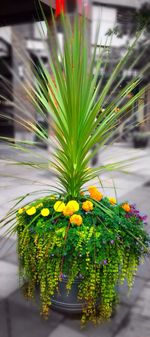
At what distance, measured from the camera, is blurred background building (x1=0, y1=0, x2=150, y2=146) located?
1.78m

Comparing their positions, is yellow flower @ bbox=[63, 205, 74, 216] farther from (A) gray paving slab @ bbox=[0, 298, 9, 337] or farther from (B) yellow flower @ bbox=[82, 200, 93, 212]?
(A) gray paving slab @ bbox=[0, 298, 9, 337]

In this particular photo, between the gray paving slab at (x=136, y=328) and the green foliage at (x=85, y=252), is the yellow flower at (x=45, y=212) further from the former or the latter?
the gray paving slab at (x=136, y=328)

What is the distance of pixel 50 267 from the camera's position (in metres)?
1.76

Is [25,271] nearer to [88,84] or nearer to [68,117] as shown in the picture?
[68,117]

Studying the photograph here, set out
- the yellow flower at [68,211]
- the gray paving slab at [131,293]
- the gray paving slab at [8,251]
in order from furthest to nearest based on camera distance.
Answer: the gray paving slab at [8,251] < the gray paving slab at [131,293] < the yellow flower at [68,211]

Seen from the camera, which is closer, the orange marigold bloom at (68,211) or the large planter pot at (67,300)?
the orange marigold bloom at (68,211)

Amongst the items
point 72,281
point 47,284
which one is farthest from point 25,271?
point 72,281

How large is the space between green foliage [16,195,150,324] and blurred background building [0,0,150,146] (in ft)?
1.87

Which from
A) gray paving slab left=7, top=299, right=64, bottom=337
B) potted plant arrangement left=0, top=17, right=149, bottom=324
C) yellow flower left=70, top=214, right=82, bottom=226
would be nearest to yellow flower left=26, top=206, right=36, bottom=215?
potted plant arrangement left=0, top=17, right=149, bottom=324

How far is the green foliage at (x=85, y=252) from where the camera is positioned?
1.73 metres

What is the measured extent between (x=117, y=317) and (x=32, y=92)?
1.50m

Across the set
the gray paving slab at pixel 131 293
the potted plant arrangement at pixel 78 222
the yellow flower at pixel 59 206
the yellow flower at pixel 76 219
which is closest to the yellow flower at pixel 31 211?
the potted plant arrangement at pixel 78 222

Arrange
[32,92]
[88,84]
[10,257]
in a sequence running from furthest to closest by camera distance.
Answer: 1. [10,257]
2. [32,92]
3. [88,84]

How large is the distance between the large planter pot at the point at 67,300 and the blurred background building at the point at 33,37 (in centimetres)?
98
